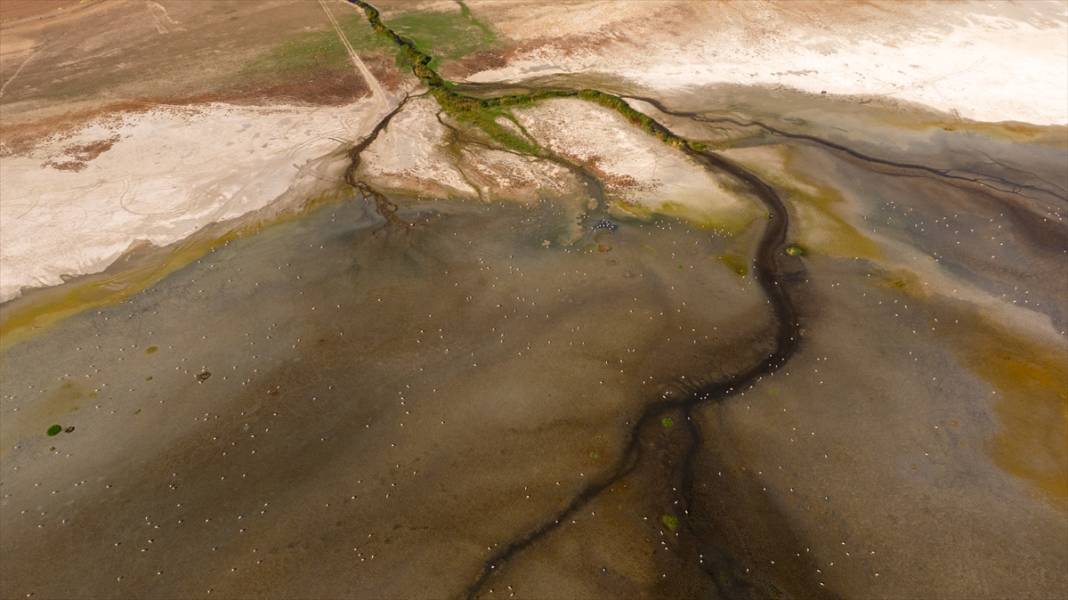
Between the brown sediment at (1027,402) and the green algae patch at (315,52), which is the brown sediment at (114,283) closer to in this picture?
the green algae patch at (315,52)

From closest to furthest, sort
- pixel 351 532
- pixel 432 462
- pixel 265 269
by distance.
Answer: pixel 351 532 → pixel 432 462 → pixel 265 269

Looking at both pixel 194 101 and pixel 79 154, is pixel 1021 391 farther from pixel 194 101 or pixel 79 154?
pixel 79 154

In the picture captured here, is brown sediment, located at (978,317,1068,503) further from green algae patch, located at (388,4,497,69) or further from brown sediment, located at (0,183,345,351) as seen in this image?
green algae patch, located at (388,4,497,69)

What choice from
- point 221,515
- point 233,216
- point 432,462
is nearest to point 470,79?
point 233,216

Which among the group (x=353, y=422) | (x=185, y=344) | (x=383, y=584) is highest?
(x=185, y=344)

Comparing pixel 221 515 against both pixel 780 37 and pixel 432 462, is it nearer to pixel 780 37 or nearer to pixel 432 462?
pixel 432 462

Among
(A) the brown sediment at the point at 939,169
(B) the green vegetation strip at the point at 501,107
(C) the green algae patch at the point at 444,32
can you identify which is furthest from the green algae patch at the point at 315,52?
(A) the brown sediment at the point at 939,169

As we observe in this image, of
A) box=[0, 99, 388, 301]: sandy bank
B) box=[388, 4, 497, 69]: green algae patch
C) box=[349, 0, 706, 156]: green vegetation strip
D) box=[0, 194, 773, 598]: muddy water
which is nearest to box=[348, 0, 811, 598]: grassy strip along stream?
box=[349, 0, 706, 156]: green vegetation strip

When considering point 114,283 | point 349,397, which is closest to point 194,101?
point 114,283
